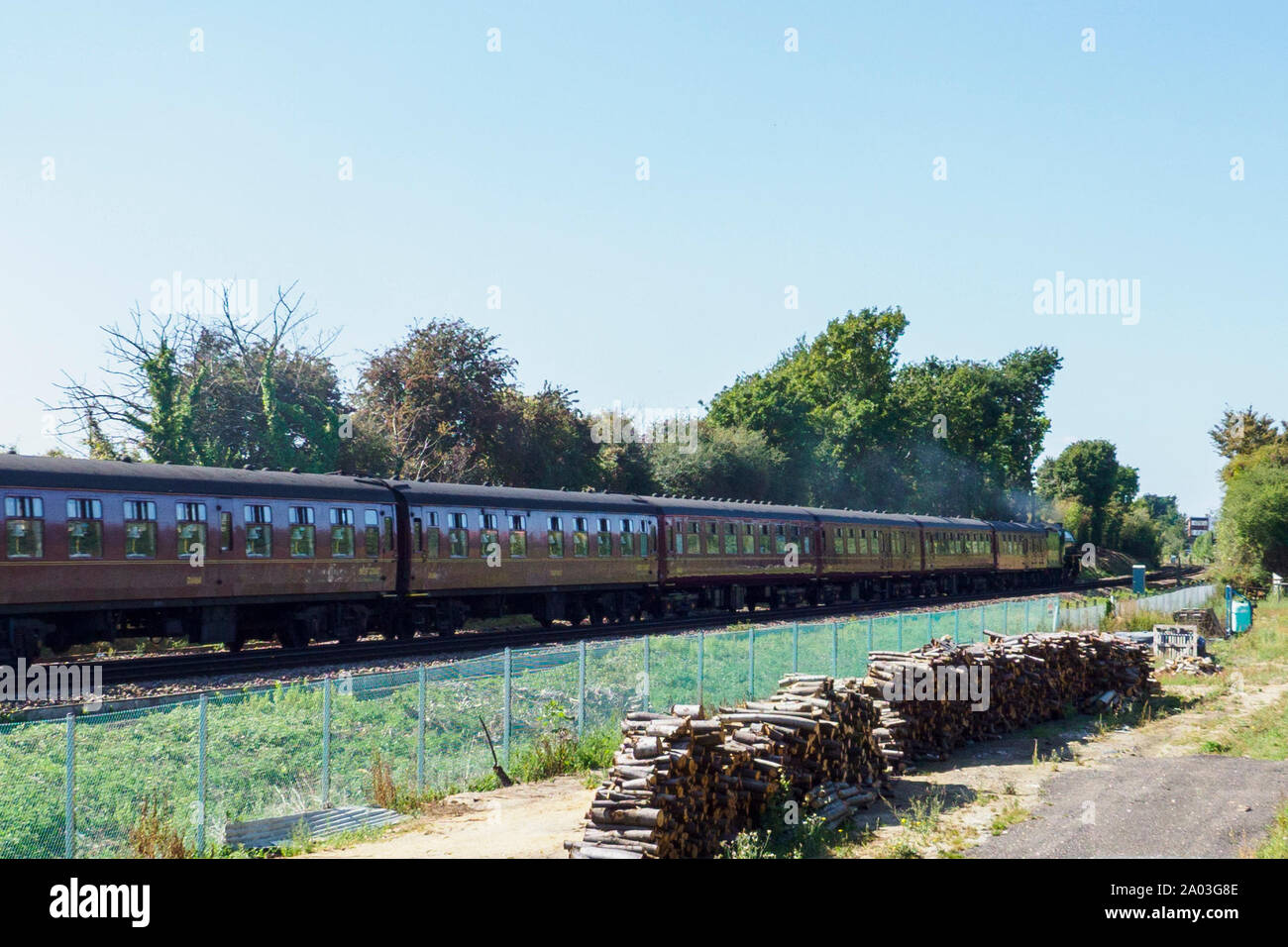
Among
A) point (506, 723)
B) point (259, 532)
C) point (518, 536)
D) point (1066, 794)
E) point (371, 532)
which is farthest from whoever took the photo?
point (518, 536)

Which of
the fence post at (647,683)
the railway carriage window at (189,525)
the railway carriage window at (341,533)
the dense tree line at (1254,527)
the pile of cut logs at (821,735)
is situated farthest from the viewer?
the dense tree line at (1254,527)

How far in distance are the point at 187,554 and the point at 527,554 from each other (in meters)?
9.56

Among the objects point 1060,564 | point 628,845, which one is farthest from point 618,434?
point 628,845

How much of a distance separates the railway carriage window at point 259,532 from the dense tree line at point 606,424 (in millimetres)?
15592

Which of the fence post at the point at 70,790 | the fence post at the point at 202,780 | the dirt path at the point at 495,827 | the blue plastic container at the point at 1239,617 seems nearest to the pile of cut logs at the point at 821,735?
the dirt path at the point at 495,827

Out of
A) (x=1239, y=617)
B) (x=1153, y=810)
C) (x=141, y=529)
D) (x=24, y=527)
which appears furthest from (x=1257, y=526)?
(x=24, y=527)

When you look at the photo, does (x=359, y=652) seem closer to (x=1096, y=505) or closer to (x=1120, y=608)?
(x=1120, y=608)

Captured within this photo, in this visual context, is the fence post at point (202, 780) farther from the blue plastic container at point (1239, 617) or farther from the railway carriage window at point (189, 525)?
the blue plastic container at point (1239, 617)

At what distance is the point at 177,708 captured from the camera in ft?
50.3

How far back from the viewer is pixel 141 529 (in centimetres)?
2080

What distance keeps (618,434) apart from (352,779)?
148 feet

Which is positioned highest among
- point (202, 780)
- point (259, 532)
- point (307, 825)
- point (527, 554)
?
point (259, 532)

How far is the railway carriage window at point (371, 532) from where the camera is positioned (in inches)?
1000
